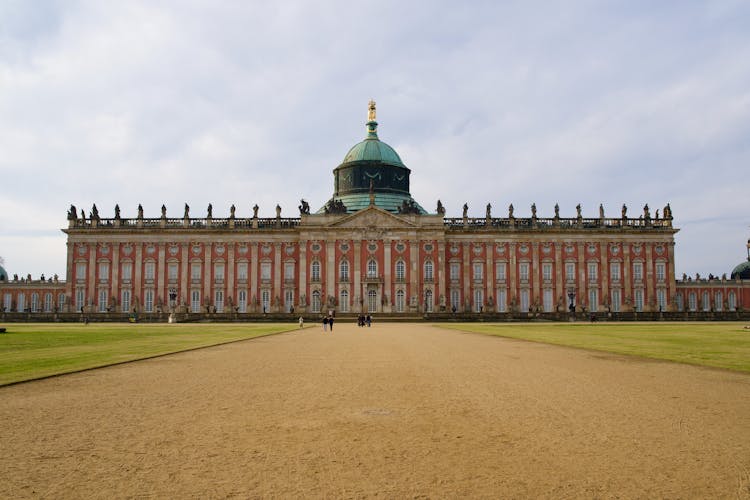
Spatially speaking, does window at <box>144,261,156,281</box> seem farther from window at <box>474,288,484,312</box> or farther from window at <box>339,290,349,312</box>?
window at <box>474,288,484,312</box>

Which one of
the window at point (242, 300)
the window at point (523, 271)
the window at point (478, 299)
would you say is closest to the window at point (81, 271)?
the window at point (242, 300)

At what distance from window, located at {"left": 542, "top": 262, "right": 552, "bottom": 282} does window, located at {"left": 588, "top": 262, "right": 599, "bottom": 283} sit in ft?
14.1

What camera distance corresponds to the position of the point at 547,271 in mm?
70250

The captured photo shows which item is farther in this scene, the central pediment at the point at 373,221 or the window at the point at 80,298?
the window at the point at 80,298

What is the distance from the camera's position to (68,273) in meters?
69.8

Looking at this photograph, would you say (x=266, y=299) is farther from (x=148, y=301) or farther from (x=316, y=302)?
(x=148, y=301)

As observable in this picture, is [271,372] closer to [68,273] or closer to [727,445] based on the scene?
[727,445]

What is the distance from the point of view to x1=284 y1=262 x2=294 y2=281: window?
6925 centimetres

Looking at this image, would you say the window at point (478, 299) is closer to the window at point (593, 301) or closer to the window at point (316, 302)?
the window at point (593, 301)

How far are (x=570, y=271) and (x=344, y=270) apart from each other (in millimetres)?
24399

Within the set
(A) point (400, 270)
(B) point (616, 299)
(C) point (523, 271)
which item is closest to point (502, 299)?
(C) point (523, 271)

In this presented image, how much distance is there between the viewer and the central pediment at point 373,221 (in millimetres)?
68312

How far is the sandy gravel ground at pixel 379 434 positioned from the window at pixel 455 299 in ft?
176

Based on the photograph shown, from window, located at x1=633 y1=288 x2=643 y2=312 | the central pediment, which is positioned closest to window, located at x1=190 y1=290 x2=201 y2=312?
the central pediment
